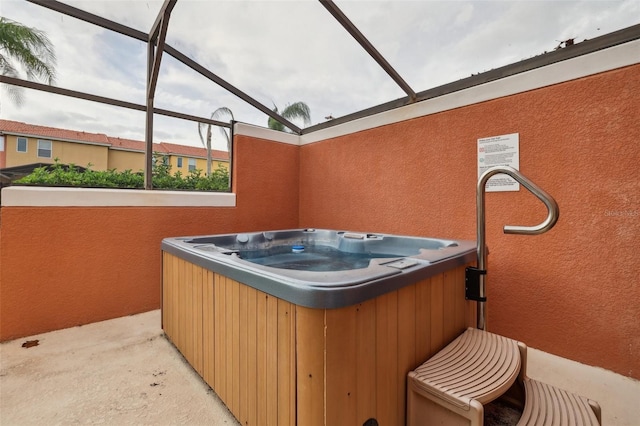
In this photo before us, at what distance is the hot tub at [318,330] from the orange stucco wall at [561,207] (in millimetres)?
857

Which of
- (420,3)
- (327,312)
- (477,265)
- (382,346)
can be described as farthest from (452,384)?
(420,3)

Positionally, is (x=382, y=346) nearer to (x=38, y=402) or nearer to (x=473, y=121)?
(x=38, y=402)

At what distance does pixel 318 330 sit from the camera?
2.78 feet

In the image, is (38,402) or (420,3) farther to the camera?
(420,3)

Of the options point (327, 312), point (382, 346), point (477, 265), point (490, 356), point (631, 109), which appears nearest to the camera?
point (327, 312)

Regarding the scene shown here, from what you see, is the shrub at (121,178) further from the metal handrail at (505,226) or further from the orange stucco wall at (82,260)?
the metal handrail at (505,226)

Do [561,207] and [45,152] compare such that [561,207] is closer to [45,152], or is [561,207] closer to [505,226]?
[505,226]

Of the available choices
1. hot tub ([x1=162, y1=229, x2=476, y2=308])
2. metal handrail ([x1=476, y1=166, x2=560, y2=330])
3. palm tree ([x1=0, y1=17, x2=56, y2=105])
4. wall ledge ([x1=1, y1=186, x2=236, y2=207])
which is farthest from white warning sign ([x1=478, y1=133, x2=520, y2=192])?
palm tree ([x1=0, y1=17, x2=56, y2=105])

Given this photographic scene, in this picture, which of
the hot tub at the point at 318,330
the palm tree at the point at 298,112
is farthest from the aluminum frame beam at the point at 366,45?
the palm tree at the point at 298,112

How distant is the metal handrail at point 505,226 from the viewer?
112 centimetres

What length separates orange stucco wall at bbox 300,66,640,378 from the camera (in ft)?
5.69

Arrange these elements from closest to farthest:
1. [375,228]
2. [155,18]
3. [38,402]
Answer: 1. [38,402]
2. [155,18]
3. [375,228]

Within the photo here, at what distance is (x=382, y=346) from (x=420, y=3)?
2.92 meters

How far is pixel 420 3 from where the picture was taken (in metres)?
2.47
